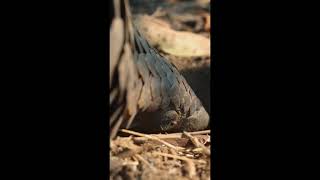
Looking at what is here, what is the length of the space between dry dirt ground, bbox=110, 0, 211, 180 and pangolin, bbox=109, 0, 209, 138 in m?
0.03

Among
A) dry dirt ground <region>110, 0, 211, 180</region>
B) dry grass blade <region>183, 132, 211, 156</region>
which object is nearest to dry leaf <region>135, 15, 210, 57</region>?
dry dirt ground <region>110, 0, 211, 180</region>

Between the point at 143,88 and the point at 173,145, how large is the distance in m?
0.21

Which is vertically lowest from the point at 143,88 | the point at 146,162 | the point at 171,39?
the point at 146,162

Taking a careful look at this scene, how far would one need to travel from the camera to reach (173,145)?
1521 mm

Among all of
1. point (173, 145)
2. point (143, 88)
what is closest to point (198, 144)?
point (173, 145)

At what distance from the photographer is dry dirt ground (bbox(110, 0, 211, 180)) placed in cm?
148

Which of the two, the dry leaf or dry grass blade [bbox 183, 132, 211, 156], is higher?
the dry leaf

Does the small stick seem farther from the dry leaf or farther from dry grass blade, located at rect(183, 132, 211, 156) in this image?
the dry leaf

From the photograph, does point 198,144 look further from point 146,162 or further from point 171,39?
point 171,39

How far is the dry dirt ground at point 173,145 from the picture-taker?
148 centimetres

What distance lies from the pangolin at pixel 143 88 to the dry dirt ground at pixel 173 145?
28mm
